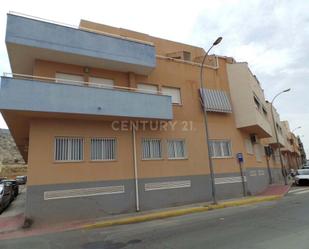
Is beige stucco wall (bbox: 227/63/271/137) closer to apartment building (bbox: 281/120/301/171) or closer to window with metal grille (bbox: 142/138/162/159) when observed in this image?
window with metal grille (bbox: 142/138/162/159)

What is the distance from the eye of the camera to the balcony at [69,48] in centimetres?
1191

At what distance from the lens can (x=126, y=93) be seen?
13.7 metres

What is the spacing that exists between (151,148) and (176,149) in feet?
5.57

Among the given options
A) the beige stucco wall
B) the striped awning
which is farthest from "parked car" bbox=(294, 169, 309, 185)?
the striped awning

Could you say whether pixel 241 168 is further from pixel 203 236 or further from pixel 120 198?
pixel 203 236

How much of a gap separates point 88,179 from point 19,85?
5210 millimetres

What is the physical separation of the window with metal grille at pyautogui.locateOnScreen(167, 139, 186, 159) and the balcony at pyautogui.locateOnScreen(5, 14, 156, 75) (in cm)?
458

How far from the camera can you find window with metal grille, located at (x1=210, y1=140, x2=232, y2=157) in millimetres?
17250

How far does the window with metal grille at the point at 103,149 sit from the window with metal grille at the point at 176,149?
348 cm

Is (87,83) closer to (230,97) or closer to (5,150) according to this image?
(230,97)

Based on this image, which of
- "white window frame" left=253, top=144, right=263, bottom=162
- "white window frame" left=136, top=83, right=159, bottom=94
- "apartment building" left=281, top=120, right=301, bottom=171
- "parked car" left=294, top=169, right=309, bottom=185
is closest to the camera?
"white window frame" left=136, top=83, right=159, bottom=94

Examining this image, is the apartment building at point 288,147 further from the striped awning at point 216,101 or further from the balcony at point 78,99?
the balcony at point 78,99

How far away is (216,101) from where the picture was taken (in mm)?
18000

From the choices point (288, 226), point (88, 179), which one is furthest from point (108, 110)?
point (288, 226)
